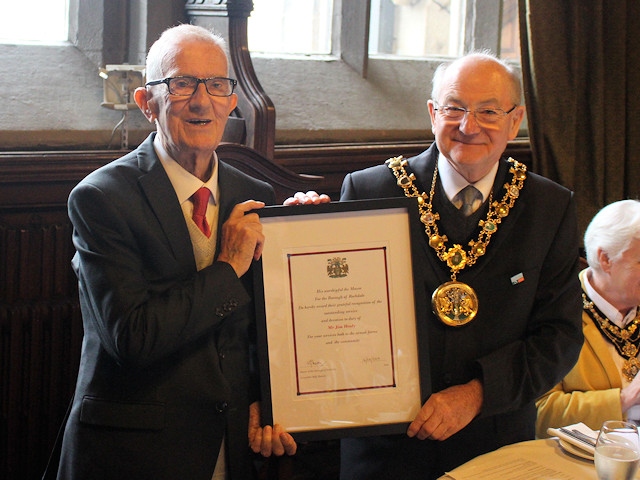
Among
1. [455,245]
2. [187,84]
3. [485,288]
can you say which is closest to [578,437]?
[485,288]

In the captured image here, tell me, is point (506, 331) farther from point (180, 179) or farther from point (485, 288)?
point (180, 179)

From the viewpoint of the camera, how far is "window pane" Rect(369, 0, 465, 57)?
409 cm

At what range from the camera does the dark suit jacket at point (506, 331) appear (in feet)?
6.26

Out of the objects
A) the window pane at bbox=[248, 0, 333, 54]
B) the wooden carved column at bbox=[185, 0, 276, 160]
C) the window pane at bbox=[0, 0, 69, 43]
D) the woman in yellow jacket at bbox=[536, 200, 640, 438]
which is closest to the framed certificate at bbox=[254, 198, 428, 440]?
the woman in yellow jacket at bbox=[536, 200, 640, 438]

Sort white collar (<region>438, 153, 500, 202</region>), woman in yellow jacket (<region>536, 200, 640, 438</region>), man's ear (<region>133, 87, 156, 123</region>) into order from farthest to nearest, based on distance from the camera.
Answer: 1. woman in yellow jacket (<region>536, 200, 640, 438</region>)
2. white collar (<region>438, 153, 500, 202</region>)
3. man's ear (<region>133, 87, 156, 123</region>)

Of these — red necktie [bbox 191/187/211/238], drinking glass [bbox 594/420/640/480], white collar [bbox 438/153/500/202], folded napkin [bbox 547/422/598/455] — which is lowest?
folded napkin [bbox 547/422/598/455]

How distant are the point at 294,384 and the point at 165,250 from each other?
416mm

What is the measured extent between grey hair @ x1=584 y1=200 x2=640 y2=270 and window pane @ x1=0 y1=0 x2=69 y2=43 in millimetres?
2174

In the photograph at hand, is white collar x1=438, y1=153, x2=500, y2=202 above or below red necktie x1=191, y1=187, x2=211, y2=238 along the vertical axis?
above

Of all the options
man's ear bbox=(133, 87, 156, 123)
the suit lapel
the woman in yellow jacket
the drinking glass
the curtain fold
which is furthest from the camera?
the curtain fold

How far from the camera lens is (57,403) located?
286 cm

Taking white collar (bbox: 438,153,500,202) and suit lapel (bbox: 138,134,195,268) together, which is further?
white collar (bbox: 438,153,500,202)

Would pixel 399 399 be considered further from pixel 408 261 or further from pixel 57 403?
pixel 57 403

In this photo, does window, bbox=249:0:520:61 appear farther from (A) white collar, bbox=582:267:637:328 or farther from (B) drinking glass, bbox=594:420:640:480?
(B) drinking glass, bbox=594:420:640:480
